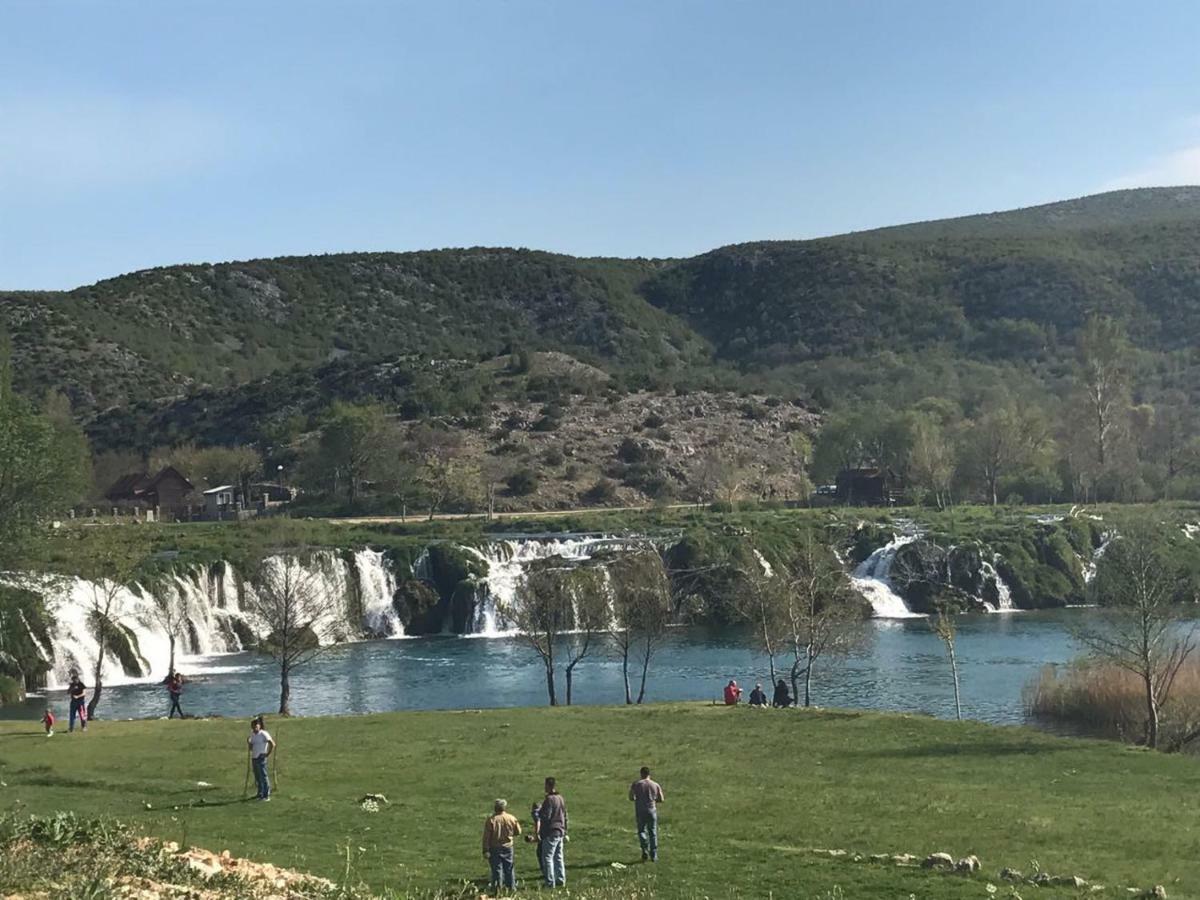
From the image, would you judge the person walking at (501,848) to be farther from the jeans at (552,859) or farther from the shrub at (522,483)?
the shrub at (522,483)

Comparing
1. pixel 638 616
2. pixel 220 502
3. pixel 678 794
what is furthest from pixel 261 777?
pixel 220 502

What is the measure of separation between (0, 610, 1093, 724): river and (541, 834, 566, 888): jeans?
108 ft

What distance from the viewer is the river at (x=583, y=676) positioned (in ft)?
182

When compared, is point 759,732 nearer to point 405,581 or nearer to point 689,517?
point 405,581

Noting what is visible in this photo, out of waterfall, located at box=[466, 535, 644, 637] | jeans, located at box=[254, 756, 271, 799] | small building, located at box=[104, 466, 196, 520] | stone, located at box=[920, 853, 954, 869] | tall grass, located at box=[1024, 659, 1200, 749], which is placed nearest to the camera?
stone, located at box=[920, 853, 954, 869]

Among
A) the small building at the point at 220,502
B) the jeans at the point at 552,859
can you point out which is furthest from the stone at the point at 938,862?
the small building at the point at 220,502

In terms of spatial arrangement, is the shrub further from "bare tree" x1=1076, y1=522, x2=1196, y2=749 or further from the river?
"bare tree" x1=1076, y1=522, x2=1196, y2=749

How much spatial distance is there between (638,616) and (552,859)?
38.9 m

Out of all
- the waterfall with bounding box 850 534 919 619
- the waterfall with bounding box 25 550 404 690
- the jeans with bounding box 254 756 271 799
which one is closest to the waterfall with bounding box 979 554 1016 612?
the waterfall with bounding box 850 534 919 619

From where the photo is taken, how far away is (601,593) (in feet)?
214

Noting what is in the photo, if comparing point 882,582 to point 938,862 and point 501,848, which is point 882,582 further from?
point 501,848

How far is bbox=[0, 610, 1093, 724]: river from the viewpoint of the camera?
182 feet

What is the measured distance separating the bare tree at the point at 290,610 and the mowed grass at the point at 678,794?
1136cm

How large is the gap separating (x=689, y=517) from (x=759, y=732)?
70.3 meters
